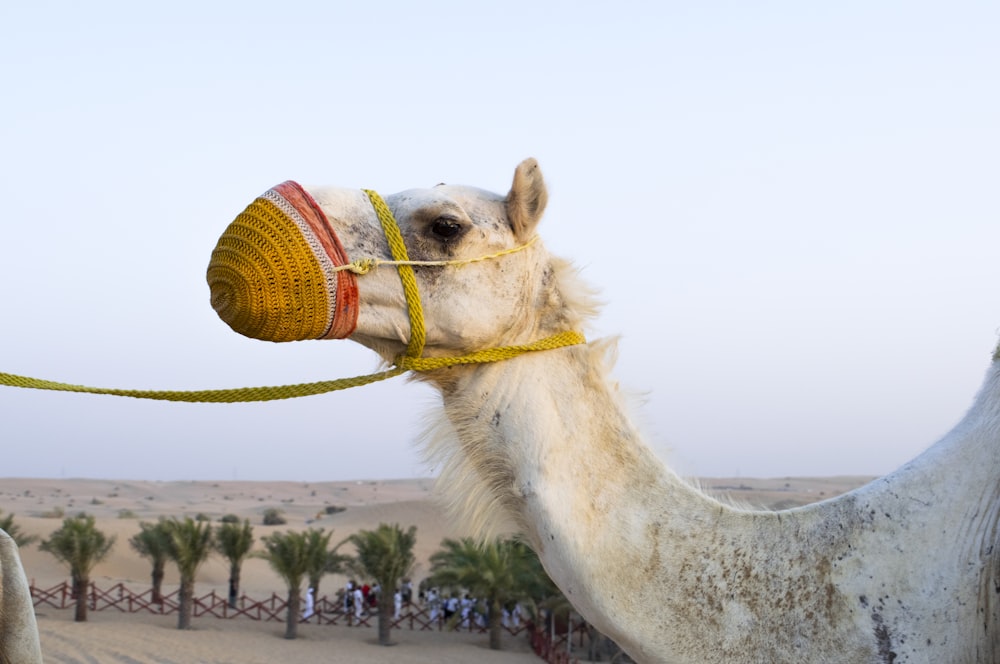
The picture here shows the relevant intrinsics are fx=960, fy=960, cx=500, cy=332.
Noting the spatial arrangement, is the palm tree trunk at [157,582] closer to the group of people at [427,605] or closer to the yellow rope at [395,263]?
the group of people at [427,605]

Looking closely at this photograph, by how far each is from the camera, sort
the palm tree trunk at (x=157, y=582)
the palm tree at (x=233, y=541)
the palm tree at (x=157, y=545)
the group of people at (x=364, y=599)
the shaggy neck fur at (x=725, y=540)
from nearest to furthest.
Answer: the shaggy neck fur at (x=725, y=540) < the palm tree at (x=157, y=545) < the palm tree at (x=233, y=541) < the palm tree trunk at (x=157, y=582) < the group of people at (x=364, y=599)

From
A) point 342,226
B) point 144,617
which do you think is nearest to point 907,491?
point 342,226

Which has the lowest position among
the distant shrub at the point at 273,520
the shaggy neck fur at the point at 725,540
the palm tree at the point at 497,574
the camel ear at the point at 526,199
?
the distant shrub at the point at 273,520

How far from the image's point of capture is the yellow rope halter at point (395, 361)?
2.81 metres

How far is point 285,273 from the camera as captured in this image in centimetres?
268

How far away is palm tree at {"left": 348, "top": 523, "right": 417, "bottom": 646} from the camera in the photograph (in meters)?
22.2

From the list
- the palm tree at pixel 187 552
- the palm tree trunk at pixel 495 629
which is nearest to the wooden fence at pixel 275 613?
the palm tree trunk at pixel 495 629

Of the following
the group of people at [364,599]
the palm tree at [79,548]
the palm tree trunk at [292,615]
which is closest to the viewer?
the palm tree at [79,548]

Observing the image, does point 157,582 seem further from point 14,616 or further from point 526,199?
point 526,199

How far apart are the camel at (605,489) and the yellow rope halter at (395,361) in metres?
0.01

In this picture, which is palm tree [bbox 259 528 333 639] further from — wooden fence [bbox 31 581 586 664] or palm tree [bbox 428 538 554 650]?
palm tree [bbox 428 538 554 650]

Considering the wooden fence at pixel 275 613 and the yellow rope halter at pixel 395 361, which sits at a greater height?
the yellow rope halter at pixel 395 361

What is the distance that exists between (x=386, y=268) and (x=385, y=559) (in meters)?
20.3

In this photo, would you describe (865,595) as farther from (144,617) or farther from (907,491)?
(144,617)
